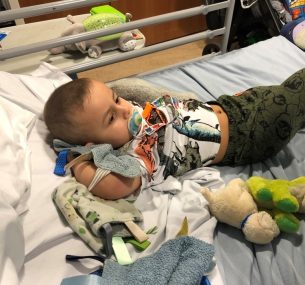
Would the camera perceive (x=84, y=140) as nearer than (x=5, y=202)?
No

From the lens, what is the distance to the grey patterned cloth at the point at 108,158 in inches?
38.4

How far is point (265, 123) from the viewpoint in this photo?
1.19m

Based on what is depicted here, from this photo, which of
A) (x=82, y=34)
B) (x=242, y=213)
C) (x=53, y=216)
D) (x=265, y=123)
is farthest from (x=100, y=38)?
(x=242, y=213)

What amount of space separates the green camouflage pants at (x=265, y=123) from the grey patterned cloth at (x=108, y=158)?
37 centimetres

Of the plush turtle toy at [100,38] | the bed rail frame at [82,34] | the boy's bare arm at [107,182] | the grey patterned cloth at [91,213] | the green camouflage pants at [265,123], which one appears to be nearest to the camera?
the grey patterned cloth at [91,213]

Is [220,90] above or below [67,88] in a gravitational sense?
below

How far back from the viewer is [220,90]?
5.03 ft

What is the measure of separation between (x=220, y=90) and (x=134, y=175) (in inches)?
28.8

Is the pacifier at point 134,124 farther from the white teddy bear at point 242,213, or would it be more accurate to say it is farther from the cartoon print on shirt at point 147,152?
the white teddy bear at point 242,213

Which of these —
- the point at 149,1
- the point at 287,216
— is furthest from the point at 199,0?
the point at 287,216

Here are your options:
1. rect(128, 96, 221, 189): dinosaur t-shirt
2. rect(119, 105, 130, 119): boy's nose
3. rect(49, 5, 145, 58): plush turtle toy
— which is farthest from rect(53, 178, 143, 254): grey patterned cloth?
rect(49, 5, 145, 58): plush turtle toy

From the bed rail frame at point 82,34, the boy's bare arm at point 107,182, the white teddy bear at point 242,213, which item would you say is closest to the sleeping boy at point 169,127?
the boy's bare arm at point 107,182

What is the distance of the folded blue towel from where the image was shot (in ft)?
2.48

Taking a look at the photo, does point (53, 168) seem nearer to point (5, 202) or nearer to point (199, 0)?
point (5, 202)
